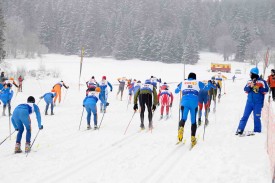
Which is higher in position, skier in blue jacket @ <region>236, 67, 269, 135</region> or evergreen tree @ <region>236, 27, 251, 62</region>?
evergreen tree @ <region>236, 27, 251, 62</region>

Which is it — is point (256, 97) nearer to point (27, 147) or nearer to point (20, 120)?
point (27, 147)

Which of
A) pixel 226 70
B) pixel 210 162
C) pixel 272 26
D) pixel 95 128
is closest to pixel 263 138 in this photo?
pixel 210 162

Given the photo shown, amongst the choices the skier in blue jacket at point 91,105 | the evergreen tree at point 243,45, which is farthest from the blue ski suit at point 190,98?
the evergreen tree at point 243,45

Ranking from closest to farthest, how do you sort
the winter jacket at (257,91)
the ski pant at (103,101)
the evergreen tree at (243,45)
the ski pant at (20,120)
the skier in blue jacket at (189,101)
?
the ski pant at (20,120) → the skier in blue jacket at (189,101) → the winter jacket at (257,91) → the ski pant at (103,101) → the evergreen tree at (243,45)

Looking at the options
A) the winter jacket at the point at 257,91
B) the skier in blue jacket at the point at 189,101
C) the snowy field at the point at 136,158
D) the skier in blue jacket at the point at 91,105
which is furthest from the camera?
the skier in blue jacket at the point at 91,105

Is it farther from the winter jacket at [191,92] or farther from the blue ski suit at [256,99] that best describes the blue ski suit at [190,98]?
the blue ski suit at [256,99]

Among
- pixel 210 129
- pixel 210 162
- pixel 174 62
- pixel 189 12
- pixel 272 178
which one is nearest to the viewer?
pixel 272 178

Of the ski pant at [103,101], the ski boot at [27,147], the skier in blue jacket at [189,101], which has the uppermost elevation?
the skier in blue jacket at [189,101]

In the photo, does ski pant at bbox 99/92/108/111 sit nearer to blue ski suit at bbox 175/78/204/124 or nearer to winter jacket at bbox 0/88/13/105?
winter jacket at bbox 0/88/13/105

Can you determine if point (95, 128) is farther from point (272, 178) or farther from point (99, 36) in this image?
point (99, 36)

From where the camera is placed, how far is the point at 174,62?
9356cm

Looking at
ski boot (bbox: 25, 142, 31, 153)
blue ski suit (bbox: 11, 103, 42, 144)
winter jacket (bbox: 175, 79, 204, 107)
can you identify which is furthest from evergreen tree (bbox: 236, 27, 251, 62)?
ski boot (bbox: 25, 142, 31, 153)

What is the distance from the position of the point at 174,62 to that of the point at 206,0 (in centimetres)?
8178

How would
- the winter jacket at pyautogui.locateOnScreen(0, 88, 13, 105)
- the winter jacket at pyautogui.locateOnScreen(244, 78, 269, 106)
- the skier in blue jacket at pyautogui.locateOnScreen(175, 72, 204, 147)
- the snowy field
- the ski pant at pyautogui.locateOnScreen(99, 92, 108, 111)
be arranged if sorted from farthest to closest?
the ski pant at pyautogui.locateOnScreen(99, 92, 108, 111), the winter jacket at pyautogui.locateOnScreen(0, 88, 13, 105), the winter jacket at pyautogui.locateOnScreen(244, 78, 269, 106), the skier in blue jacket at pyautogui.locateOnScreen(175, 72, 204, 147), the snowy field
